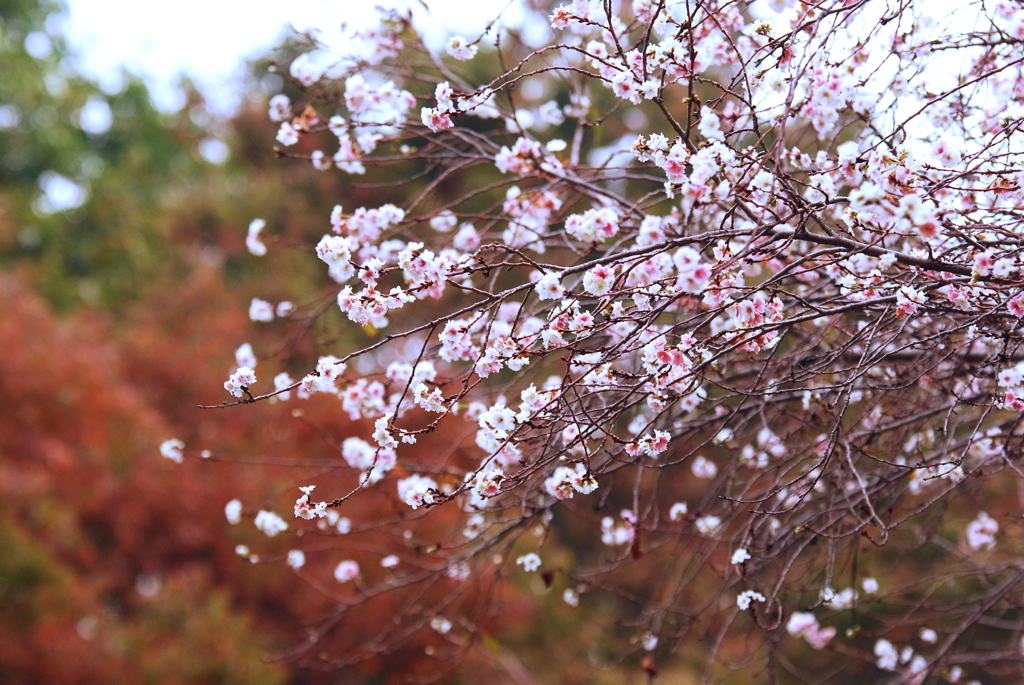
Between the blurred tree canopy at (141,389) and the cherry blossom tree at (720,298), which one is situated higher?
the blurred tree canopy at (141,389)

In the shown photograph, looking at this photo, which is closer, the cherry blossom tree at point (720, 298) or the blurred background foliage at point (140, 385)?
the cherry blossom tree at point (720, 298)

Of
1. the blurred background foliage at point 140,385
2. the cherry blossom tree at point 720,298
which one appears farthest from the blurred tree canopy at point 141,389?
the cherry blossom tree at point 720,298

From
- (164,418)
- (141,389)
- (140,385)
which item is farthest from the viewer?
(140,385)

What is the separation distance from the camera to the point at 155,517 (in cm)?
607

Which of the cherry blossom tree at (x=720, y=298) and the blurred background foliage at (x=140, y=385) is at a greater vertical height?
the blurred background foliage at (x=140, y=385)

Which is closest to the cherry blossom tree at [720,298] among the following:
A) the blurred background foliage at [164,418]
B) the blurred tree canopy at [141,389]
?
the blurred background foliage at [164,418]

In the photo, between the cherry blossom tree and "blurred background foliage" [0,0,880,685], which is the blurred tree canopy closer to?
"blurred background foliage" [0,0,880,685]

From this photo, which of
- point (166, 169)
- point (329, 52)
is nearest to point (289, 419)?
point (329, 52)

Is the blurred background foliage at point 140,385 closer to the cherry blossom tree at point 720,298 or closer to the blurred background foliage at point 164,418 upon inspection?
the blurred background foliage at point 164,418

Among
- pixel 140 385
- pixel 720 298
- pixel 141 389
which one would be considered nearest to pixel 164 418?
pixel 141 389

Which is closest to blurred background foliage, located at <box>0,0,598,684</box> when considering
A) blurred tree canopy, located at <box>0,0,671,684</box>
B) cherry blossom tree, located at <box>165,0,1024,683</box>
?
blurred tree canopy, located at <box>0,0,671,684</box>

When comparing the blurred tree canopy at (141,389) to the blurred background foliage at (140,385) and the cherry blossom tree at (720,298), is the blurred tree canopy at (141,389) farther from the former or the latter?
the cherry blossom tree at (720,298)

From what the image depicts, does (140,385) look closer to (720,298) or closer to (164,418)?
(164,418)

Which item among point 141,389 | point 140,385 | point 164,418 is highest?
point 140,385
